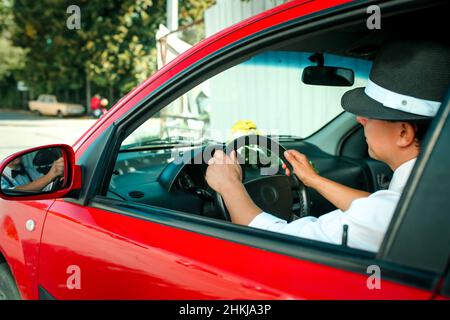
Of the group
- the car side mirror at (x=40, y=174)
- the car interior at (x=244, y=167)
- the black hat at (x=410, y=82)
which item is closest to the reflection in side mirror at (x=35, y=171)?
the car side mirror at (x=40, y=174)

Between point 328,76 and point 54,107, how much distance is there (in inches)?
1295

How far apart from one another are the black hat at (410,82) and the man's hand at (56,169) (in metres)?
1.07

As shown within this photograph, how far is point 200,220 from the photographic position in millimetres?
1300

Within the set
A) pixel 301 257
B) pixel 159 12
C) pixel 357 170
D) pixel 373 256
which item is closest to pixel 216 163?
pixel 301 257

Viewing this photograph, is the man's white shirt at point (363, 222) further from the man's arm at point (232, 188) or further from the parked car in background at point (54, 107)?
the parked car in background at point (54, 107)

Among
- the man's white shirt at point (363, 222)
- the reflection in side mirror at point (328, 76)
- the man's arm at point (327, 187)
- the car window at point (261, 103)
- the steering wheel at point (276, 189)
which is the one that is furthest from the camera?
the car window at point (261, 103)

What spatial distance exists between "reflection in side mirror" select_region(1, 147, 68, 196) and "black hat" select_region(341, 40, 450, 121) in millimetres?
1098

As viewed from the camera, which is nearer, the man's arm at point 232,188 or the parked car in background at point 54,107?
the man's arm at point 232,188

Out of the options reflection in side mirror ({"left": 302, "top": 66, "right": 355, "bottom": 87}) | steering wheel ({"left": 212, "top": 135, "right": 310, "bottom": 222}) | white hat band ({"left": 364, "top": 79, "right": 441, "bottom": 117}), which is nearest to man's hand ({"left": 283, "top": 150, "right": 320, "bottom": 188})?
steering wheel ({"left": 212, "top": 135, "right": 310, "bottom": 222})

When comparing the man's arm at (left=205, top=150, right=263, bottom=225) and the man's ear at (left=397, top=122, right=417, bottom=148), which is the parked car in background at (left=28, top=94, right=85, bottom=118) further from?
the man's ear at (left=397, top=122, right=417, bottom=148)

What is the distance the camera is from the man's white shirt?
109cm

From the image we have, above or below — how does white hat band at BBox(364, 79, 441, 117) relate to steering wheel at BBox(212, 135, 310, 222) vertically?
above

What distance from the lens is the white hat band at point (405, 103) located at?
119cm

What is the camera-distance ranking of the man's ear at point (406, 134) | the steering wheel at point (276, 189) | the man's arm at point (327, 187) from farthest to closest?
the steering wheel at point (276, 189) < the man's arm at point (327, 187) < the man's ear at point (406, 134)
